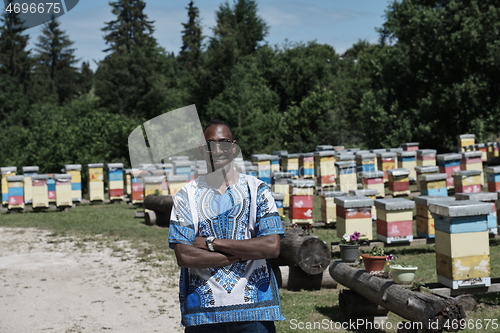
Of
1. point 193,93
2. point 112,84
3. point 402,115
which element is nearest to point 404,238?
point 402,115

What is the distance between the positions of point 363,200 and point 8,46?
122 ft

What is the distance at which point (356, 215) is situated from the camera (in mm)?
7547

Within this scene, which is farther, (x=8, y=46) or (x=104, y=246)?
(x=8, y=46)

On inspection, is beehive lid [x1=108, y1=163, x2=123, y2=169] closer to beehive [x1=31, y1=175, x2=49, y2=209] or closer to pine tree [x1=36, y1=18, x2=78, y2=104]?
beehive [x1=31, y1=175, x2=49, y2=209]

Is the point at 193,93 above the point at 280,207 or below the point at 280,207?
above

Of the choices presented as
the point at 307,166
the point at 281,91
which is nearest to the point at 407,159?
the point at 307,166

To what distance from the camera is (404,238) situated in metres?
7.34

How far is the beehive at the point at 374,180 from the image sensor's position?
1115 centimetres

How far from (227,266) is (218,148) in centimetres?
54

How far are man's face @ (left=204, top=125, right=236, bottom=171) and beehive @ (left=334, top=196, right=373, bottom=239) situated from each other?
5298 millimetres

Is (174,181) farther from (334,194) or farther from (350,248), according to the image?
(350,248)

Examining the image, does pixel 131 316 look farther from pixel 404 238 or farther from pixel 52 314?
pixel 404 238

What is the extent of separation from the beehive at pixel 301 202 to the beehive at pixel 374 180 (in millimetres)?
1784

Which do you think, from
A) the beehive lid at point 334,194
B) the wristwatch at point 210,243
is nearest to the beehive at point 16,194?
→ the beehive lid at point 334,194
